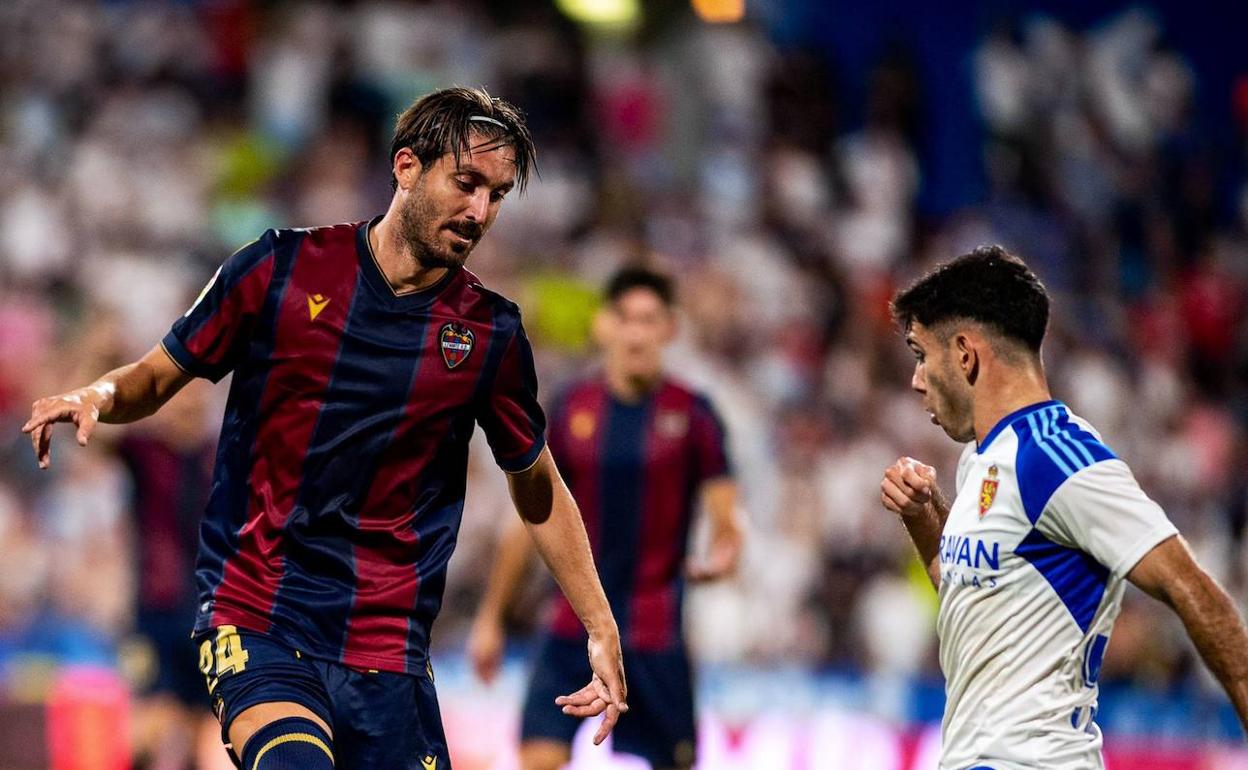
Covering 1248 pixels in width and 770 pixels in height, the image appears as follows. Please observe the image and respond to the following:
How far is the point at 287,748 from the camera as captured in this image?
429 cm

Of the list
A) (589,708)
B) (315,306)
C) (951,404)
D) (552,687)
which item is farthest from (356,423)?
(552,687)

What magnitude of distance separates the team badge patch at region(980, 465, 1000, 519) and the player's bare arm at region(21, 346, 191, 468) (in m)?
2.12

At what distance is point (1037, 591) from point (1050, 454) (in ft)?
1.12

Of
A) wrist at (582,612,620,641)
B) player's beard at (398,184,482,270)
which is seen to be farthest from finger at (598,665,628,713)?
player's beard at (398,184,482,270)

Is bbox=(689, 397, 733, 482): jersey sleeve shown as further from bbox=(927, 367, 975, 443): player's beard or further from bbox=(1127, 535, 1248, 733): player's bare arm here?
bbox=(1127, 535, 1248, 733): player's bare arm

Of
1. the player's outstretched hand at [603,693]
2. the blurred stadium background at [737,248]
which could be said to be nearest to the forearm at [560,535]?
the player's outstretched hand at [603,693]

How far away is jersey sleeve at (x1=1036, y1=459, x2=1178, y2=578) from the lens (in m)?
3.99

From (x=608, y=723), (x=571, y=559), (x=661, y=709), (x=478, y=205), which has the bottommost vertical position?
(x=661, y=709)

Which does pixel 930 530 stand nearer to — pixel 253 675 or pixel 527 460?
pixel 527 460

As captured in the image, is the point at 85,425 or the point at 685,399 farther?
the point at 685,399

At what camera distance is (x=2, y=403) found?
1206 cm

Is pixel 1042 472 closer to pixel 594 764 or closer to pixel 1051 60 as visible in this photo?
pixel 594 764

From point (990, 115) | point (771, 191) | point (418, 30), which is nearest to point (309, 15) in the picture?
point (418, 30)

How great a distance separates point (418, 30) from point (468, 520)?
16.3 ft
